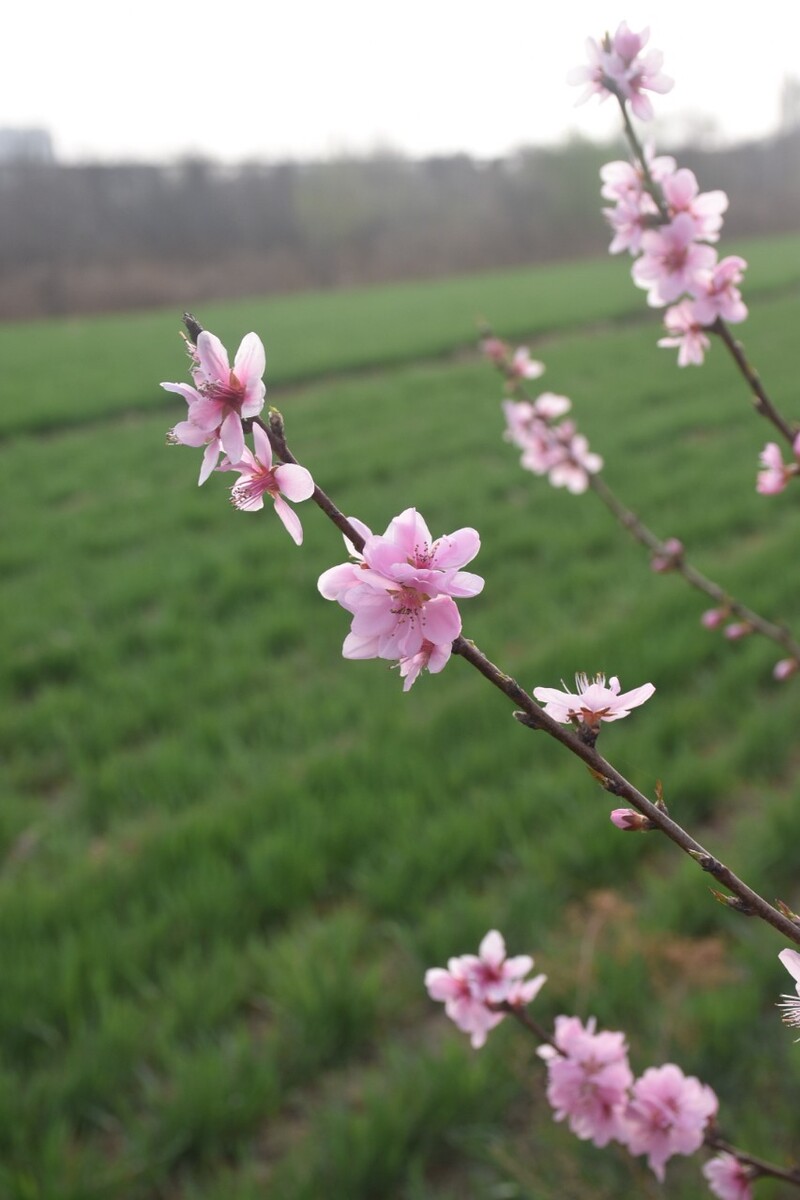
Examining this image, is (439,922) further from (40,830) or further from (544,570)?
(544,570)

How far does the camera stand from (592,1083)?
3.56 ft

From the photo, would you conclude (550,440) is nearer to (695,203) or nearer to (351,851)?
(695,203)

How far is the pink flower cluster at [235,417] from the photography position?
2.09ft

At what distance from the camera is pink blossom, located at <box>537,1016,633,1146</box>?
3.52 feet

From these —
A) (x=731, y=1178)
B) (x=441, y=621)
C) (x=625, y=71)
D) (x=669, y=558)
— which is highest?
(x=625, y=71)

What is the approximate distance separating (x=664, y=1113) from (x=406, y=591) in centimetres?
81

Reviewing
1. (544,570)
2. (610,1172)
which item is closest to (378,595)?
(610,1172)

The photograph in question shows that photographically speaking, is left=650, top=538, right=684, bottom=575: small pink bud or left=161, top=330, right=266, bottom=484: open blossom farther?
left=650, top=538, right=684, bottom=575: small pink bud

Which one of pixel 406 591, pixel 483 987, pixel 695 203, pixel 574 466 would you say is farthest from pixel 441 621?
pixel 574 466

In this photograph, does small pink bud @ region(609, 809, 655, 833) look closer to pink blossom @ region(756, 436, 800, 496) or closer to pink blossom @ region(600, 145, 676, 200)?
pink blossom @ region(756, 436, 800, 496)

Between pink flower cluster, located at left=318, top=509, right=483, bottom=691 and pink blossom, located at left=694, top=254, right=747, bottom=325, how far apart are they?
0.82 m

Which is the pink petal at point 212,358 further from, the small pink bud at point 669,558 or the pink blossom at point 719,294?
the small pink bud at point 669,558

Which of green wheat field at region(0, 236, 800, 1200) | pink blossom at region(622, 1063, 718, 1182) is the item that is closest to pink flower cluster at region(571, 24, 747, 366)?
pink blossom at region(622, 1063, 718, 1182)

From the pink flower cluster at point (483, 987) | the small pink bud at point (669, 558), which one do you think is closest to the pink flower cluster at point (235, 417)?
the pink flower cluster at point (483, 987)
